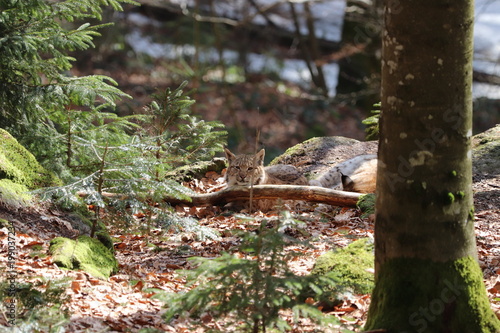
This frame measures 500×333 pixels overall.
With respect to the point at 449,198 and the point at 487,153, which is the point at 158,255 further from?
the point at 487,153

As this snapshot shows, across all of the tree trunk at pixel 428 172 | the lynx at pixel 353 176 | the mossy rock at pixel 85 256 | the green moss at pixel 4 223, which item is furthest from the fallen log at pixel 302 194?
the tree trunk at pixel 428 172

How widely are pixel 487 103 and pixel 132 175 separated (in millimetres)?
13717

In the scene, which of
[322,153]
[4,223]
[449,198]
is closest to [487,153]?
[322,153]

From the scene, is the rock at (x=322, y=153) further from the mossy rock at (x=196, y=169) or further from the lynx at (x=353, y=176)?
the mossy rock at (x=196, y=169)

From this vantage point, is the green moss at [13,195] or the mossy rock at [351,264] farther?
the green moss at [13,195]

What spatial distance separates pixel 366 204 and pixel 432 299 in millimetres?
3348

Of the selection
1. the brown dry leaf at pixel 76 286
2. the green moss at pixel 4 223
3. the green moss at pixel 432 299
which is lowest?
the brown dry leaf at pixel 76 286

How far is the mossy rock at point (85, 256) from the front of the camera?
4895 mm

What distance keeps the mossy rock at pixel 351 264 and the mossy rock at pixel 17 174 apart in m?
2.86

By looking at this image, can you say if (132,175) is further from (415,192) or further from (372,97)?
(372,97)

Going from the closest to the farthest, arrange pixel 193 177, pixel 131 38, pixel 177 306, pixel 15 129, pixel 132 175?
pixel 177 306 → pixel 132 175 → pixel 15 129 → pixel 193 177 → pixel 131 38

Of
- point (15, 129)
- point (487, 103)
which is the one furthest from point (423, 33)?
point (487, 103)

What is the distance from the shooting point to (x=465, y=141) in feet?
11.9

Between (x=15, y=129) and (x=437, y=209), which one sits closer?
(x=437, y=209)
